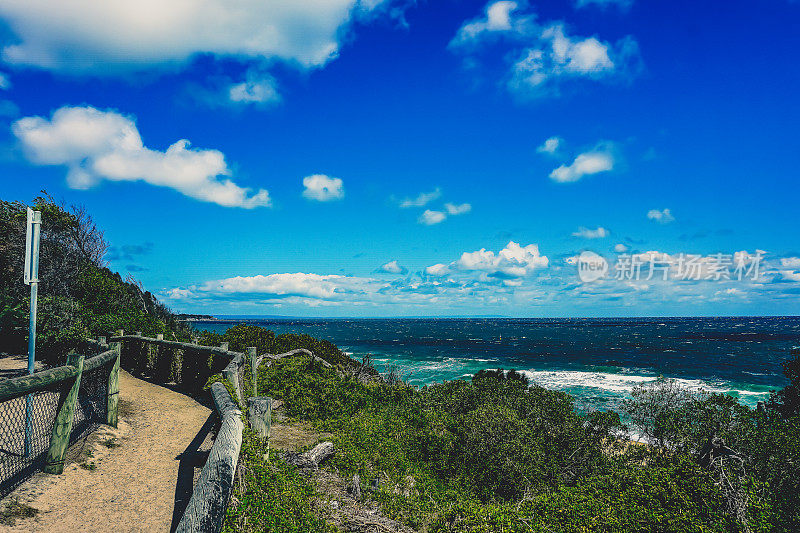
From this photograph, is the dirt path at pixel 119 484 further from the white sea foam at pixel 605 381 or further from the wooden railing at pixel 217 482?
the white sea foam at pixel 605 381

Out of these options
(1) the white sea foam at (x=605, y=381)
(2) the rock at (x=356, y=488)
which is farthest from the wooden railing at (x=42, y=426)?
(1) the white sea foam at (x=605, y=381)

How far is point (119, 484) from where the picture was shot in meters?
5.13

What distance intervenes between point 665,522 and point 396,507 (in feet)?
13.2

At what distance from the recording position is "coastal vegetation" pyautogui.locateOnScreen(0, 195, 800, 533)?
576 centimetres

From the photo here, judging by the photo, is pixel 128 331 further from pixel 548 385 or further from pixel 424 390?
pixel 548 385

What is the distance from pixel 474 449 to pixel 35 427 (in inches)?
314

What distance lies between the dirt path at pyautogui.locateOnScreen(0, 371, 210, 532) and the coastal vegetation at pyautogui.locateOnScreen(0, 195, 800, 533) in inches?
55.1

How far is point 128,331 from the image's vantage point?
14.7m

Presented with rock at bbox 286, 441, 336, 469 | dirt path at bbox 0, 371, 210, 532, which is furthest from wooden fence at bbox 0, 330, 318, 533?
rock at bbox 286, 441, 336, 469

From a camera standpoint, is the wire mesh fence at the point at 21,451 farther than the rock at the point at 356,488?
No

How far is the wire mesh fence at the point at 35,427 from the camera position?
15.8 feet

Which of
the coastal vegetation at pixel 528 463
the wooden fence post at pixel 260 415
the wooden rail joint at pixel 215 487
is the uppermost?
the wooden rail joint at pixel 215 487

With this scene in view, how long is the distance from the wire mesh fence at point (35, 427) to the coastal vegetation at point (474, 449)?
2781mm

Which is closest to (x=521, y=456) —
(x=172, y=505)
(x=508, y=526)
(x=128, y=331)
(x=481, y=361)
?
(x=508, y=526)
